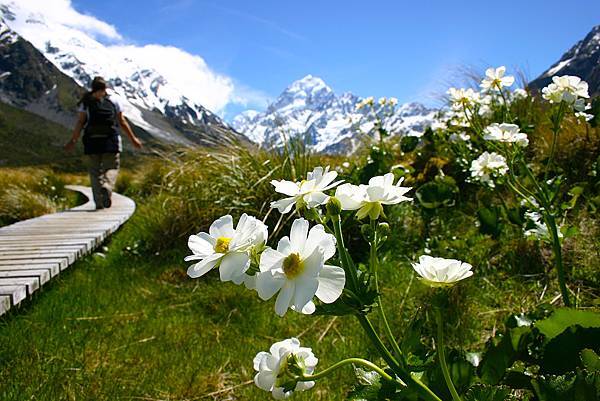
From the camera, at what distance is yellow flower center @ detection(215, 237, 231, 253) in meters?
0.72

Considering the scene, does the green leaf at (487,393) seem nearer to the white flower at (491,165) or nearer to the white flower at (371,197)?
the white flower at (371,197)

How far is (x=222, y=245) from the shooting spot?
0.73 metres

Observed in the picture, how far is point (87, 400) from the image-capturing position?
1.64 m

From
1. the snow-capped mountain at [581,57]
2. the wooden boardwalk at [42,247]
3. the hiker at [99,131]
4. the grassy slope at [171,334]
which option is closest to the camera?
the grassy slope at [171,334]

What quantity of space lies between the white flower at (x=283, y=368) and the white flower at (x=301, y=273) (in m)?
0.12

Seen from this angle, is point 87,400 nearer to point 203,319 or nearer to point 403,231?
point 203,319

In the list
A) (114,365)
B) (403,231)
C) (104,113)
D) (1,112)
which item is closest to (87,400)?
(114,365)

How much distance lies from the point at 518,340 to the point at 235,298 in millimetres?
1844

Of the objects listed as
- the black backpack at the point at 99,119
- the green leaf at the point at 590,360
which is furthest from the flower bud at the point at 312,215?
the black backpack at the point at 99,119

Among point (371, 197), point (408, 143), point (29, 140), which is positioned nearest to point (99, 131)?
point (408, 143)

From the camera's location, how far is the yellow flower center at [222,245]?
0.72 meters

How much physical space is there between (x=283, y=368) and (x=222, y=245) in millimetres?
197

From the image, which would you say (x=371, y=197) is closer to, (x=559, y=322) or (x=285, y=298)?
(x=285, y=298)

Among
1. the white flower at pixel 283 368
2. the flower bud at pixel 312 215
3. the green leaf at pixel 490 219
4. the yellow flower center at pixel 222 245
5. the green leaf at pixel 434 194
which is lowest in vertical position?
the white flower at pixel 283 368
